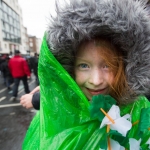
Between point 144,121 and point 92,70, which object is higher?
point 92,70

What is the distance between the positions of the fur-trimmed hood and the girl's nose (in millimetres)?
123

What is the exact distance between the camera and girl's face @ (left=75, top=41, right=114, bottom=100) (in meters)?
0.82

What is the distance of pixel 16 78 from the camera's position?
511cm

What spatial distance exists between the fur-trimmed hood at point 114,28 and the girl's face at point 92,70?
61 millimetres

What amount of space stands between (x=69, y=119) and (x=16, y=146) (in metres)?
2.04

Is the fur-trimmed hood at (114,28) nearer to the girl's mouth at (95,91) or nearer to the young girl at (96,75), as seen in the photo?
the young girl at (96,75)

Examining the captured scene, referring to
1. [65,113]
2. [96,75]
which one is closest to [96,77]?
[96,75]

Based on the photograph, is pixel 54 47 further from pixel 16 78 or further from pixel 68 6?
pixel 16 78

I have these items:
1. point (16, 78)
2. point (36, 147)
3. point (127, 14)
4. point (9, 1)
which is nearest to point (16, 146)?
point (36, 147)

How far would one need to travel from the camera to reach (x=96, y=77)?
31.5 inches

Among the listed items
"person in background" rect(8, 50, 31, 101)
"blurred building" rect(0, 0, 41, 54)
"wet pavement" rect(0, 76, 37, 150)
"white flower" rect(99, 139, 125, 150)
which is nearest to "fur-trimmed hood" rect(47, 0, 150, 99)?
"white flower" rect(99, 139, 125, 150)

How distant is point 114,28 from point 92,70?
0.70ft

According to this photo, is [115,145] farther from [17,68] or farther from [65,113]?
[17,68]

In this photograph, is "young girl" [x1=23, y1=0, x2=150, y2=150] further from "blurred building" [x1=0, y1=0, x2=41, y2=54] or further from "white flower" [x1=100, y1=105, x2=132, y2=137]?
"blurred building" [x1=0, y1=0, x2=41, y2=54]
